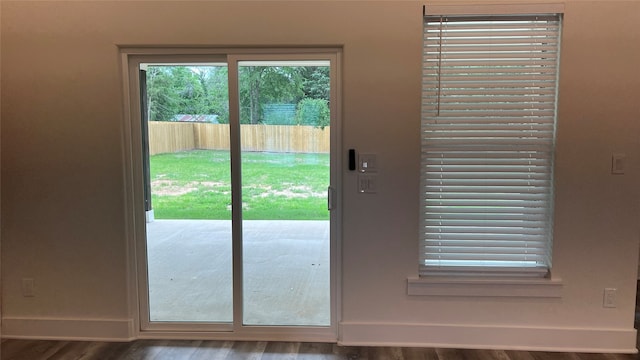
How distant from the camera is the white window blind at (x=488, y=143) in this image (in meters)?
2.46

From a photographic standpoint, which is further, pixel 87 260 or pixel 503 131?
pixel 87 260

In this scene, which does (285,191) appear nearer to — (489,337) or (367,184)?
(367,184)

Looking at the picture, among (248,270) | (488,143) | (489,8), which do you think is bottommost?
(248,270)

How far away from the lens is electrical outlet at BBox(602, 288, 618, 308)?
2.53 m

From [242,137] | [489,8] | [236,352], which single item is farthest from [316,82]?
[236,352]

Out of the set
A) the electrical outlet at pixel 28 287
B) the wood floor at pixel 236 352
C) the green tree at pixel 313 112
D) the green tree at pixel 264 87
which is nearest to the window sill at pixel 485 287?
the wood floor at pixel 236 352

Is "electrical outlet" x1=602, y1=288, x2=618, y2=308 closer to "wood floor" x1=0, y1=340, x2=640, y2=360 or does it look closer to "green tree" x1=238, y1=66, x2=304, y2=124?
"wood floor" x1=0, y1=340, x2=640, y2=360

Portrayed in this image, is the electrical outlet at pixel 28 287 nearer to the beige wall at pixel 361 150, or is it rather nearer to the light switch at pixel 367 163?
the beige wall at pixel 361 150

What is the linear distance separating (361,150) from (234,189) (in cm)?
92

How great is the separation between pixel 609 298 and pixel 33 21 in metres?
4.24

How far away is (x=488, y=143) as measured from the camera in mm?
2510

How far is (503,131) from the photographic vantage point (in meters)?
2.50

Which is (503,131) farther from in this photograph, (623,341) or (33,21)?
(33,21)

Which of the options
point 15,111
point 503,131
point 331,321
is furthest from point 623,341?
point 15,111
